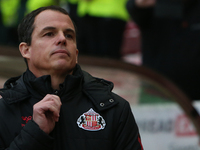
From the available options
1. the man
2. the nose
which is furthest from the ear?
the nose

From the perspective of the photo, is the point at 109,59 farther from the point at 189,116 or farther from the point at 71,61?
the point at 71,61

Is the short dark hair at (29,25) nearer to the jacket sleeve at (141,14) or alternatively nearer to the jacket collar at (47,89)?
the jacket collar at (47,89)

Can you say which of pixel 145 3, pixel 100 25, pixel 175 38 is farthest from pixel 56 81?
pixel 100 25

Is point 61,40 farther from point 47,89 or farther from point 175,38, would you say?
point 175,38

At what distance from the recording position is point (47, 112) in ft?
5.16

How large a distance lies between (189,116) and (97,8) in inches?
67.8

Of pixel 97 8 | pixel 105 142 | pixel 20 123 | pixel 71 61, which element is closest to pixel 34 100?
pixel 20 123

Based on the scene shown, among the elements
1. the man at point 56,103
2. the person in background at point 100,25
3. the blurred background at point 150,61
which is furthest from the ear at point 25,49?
the person in background at point 100,25

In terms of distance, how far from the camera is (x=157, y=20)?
3.93 meters

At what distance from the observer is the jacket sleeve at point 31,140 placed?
1.51 meters

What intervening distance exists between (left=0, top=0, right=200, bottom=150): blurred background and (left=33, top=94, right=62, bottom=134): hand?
241 cm

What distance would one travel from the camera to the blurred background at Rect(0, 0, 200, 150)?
12.8ft

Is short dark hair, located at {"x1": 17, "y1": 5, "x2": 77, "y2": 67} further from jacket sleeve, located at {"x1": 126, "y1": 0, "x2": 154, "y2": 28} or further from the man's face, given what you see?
jacket sleeve, located at {"x1": 126, "y1": 0, "x2": 154, "y2": 28}

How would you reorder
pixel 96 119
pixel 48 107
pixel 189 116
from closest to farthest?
1. pixel 48 107
2. pixel 96 119
3. pixel 189 116
